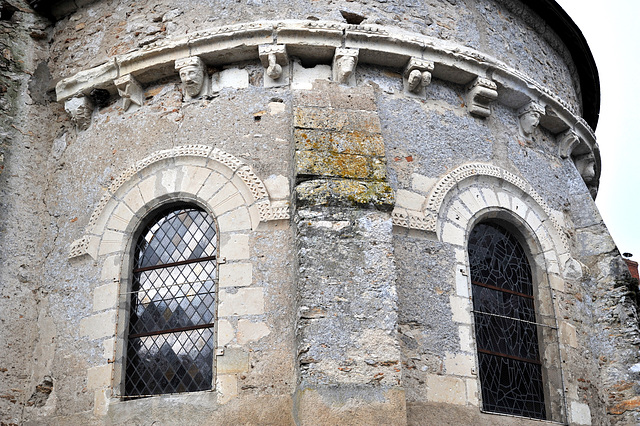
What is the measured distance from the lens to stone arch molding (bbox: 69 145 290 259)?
758cm

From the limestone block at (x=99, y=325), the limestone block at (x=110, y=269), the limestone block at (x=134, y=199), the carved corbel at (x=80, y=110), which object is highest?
the carved corbel at (x=80, y=110)

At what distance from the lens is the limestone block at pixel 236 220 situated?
7.53 m

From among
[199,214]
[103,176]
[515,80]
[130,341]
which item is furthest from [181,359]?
[515,80]

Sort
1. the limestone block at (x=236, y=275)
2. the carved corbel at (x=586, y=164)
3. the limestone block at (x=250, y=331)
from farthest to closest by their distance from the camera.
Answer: the carved corbel at (x=586, y=164) → the limestone block at (x=236, y=275) → the limestone block at (x=250, y=331)

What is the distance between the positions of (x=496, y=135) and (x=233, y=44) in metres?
3.07

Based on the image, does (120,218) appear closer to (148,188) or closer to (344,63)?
(148,188)

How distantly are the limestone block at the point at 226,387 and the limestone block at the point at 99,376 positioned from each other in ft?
3.65

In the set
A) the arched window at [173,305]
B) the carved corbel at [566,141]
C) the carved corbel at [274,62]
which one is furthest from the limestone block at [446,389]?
the carved corbel at [566,141]

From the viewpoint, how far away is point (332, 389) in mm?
6160

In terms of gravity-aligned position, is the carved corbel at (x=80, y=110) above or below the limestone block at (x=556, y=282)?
above

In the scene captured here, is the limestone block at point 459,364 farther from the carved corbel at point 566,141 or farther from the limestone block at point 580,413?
the carved corbel at point 566,141

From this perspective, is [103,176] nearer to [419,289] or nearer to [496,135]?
[419,289]

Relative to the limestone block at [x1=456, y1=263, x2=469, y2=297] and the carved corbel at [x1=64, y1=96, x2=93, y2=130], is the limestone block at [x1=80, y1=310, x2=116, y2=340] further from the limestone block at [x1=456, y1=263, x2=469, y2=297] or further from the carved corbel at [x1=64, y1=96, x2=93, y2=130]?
the limestone block at [x1=456, y1=263, x2=469, y2=297]

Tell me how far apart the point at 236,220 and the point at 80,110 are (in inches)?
97.0
